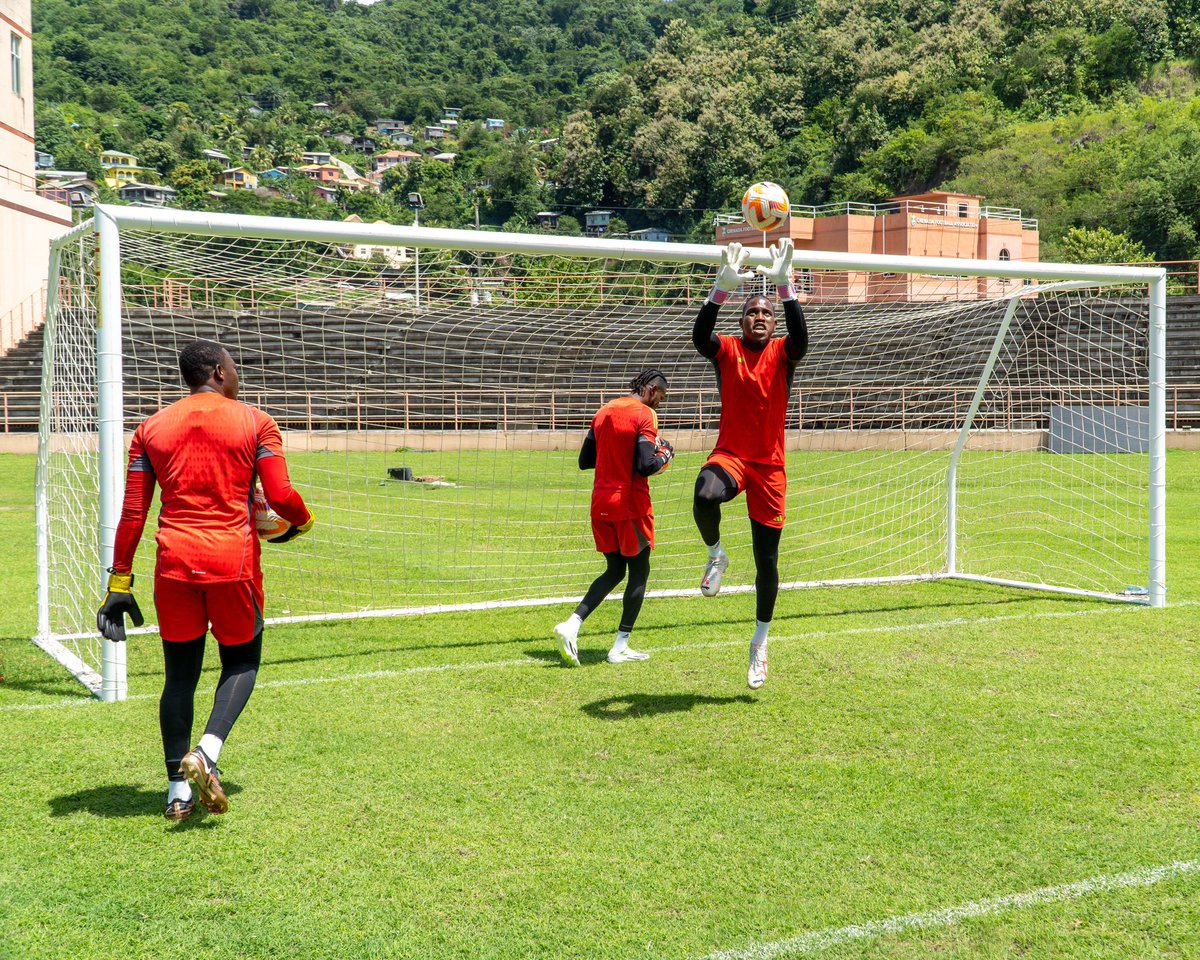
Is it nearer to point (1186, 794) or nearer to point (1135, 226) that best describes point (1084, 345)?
point (1186, 794)

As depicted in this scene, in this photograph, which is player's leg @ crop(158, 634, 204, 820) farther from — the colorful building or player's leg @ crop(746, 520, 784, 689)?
the colorful building

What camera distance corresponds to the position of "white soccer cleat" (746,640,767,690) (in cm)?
558

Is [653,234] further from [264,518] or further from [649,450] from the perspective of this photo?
[264,518]

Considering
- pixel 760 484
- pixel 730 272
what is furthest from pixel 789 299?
pixel 760 484

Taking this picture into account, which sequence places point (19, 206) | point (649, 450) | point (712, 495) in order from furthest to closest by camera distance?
point (19, 206) < point (649, 450) < point (712, 495)

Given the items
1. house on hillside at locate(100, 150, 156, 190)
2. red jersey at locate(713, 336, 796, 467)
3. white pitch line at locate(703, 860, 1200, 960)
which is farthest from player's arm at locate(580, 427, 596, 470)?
house on hillside at locate(100, 150, 156, 190)

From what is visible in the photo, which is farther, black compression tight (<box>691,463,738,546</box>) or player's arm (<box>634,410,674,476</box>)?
player's arm (<box>634,410,674,476</box>)

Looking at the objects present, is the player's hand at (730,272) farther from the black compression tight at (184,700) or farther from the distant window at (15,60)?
the distant window at (15,60)

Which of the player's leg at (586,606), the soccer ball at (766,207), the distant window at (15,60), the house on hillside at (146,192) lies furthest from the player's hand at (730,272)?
the house on hillside at (146,192)

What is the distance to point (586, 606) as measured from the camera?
6.71 metres

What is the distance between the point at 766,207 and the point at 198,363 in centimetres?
354

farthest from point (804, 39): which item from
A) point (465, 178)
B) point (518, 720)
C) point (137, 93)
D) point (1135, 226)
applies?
point (518, 720)

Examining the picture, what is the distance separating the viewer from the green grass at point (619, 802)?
3283 millimetres

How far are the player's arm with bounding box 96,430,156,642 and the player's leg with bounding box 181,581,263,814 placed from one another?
0.32 metres
